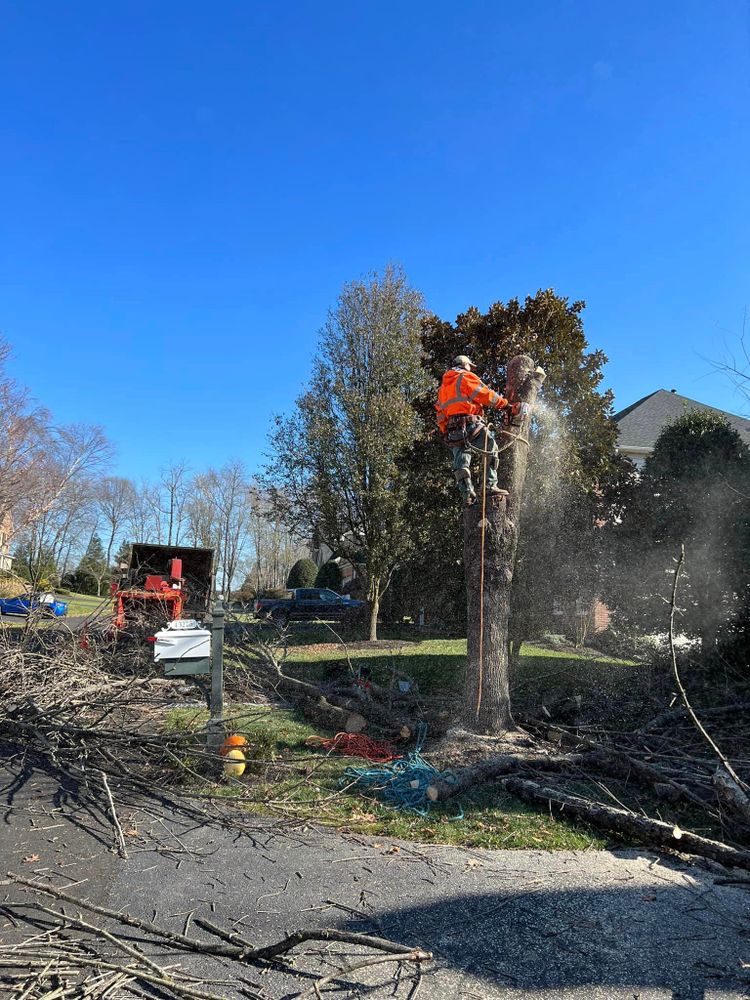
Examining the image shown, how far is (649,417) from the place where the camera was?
2231cm

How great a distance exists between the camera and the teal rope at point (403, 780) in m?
5.39

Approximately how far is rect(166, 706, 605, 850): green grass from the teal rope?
0.34 feet

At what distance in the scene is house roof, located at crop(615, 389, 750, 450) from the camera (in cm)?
2008

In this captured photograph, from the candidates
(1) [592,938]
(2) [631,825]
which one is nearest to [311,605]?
(2) [631,825]

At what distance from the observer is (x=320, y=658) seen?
13.3m

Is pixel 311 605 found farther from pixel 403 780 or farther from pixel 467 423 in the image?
pixel 403 780

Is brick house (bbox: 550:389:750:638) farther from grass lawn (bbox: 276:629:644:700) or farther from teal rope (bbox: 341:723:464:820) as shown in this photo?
teal rope (bbox: 341:723:464:820)

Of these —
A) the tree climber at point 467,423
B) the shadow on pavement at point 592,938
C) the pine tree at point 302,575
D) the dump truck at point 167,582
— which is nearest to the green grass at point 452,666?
the dump truck at point 167,582

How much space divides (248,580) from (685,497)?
41.1 meters

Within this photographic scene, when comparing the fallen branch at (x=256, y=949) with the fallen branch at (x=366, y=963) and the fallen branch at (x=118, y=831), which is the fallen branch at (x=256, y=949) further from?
the fallen branch at (x=118, y=831)

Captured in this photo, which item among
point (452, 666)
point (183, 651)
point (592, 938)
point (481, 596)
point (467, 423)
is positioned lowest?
point (592, 938)

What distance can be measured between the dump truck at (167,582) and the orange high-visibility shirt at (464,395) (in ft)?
17.7

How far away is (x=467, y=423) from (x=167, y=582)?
7533 mm

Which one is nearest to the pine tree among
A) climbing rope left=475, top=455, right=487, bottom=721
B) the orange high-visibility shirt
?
climbing rope left=475, top=455, right=487, bottom=721
